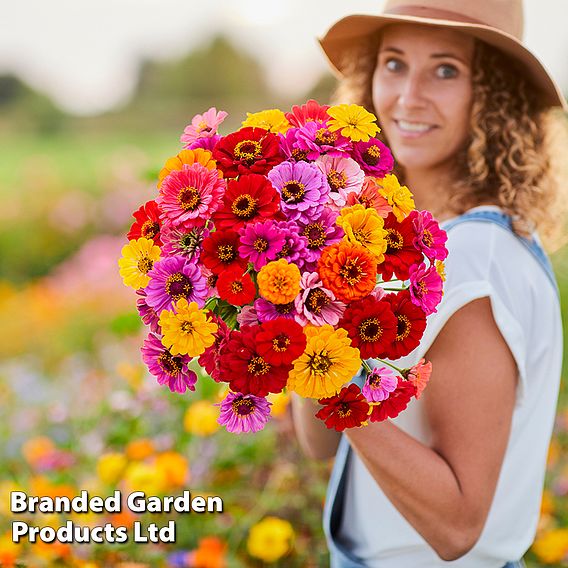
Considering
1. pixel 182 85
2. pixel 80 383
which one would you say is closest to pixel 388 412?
pixel 80 383

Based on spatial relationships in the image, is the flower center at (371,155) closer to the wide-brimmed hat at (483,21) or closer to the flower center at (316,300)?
the flower center at (316,300)

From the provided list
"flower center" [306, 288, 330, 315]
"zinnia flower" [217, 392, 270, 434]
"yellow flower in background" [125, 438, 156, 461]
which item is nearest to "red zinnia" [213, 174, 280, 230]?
"flower center" [306, 288, 330, 315]

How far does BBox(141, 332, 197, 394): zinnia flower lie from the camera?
105 centimetres

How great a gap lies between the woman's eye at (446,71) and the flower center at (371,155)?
0.55 m

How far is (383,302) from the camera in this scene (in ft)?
3.21

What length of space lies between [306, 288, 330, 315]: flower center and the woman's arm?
0.40 meters

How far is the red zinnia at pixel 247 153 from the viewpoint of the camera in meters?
1.03

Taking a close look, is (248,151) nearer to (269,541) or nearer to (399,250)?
(399,250)

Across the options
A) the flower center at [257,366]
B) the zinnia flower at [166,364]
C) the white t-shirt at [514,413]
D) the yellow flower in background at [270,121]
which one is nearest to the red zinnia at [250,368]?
the flower center at [257,366]

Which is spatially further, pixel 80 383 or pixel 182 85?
pixel 182 85

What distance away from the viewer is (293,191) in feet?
3.27

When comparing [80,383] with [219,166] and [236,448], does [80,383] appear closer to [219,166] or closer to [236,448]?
[236,448]

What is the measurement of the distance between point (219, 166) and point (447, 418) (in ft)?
1.88

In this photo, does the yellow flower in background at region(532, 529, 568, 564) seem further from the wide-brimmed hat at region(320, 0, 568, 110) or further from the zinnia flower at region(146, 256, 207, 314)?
the zinnia flower at region(146, 256, 207, 314)
